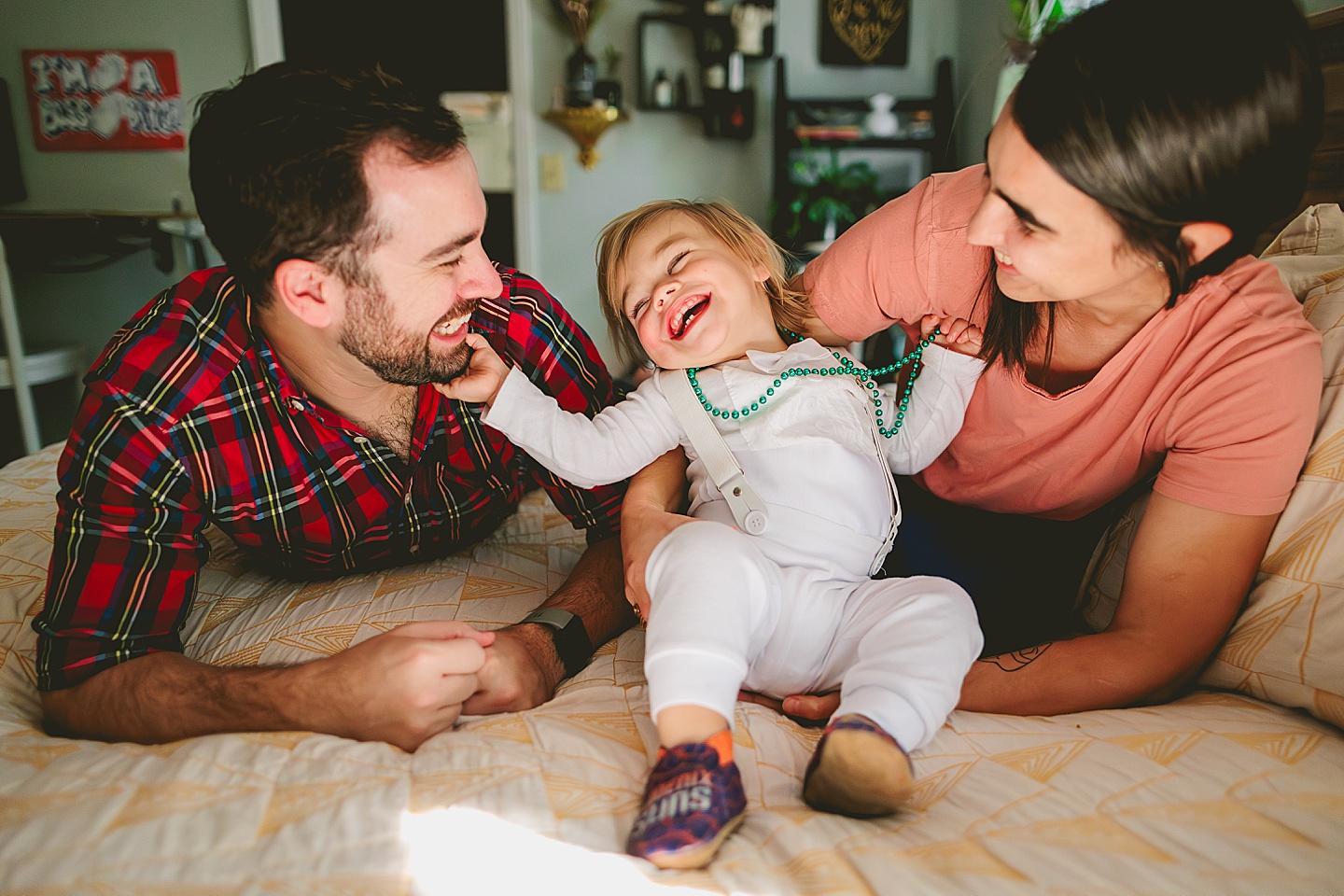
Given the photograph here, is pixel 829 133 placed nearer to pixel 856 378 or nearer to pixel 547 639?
pixel 856 378

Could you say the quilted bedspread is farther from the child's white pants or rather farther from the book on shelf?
the book on shelf

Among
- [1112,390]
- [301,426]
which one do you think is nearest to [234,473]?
[301,426]

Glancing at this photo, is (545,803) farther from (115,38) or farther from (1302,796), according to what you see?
(115,38)

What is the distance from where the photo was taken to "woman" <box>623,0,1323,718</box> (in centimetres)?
83

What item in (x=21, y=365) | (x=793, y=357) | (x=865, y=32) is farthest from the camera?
(x=865, y=32)

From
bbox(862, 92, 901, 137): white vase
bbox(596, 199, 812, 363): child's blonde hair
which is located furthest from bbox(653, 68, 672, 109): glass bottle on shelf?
bbox(596, 199, 812, 363): child's blonde hair

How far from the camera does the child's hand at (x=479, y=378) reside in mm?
1201

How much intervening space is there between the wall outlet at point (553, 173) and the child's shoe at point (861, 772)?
3.74 metres

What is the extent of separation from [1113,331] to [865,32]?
345 centimetres

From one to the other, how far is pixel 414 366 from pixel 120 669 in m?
0.53

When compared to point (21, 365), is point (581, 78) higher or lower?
higher

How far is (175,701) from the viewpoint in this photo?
39.3 inches

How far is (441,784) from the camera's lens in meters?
0.82

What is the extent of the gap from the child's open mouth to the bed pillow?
792 millimetres
